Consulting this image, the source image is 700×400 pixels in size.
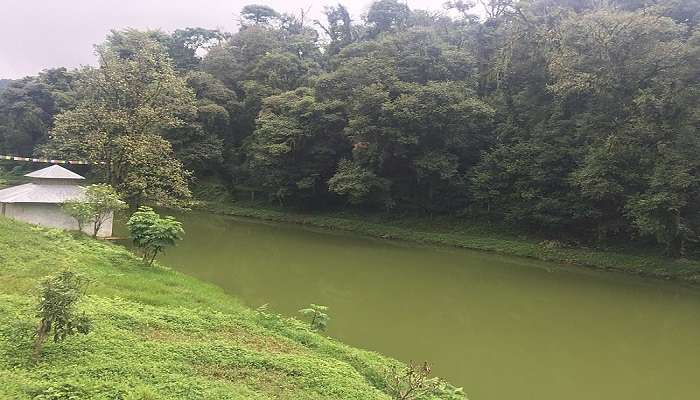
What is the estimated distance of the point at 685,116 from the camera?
17922 mm

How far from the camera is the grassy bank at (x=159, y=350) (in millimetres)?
5074

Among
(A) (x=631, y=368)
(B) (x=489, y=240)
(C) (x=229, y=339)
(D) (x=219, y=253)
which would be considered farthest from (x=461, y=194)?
(C) (x=229, y=339)

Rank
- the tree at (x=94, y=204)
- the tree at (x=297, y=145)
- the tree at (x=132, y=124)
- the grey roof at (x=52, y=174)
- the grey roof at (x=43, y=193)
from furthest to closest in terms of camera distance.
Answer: the tree at (x=297, y=145) < the tree at (x=132, y=124) < the grey roof at (x=52, y=174) < the grey roof at (x=43, y=193) < the tree at (x=94, y=204)

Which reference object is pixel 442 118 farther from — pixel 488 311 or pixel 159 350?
pixel 159 350

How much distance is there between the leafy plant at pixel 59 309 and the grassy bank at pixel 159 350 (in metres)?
0.28

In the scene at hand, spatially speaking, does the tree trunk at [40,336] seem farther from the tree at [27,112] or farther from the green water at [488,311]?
the tree at [27,112]

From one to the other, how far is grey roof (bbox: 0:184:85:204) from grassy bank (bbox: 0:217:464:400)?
5.47m

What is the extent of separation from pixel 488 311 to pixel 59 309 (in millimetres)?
10265

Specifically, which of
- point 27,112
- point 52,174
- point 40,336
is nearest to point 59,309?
point 40,336

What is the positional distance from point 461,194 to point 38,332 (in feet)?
76.1

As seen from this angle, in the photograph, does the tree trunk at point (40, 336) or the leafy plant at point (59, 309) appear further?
the tree trunk at point (40, 336)

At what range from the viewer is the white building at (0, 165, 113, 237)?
594 inches

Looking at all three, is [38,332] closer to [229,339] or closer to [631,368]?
[229,339]

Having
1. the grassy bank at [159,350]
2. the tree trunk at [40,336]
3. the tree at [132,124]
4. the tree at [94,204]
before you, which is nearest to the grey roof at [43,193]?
the tree at [94,204]
